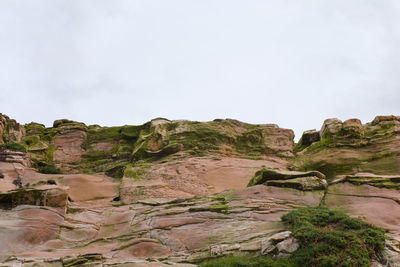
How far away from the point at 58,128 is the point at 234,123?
58.0ft

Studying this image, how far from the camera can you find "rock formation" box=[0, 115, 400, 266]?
1709 cm

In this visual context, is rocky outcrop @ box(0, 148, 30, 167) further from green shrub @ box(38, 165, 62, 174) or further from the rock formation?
green shrub @ box(38, 165, 62, 174)

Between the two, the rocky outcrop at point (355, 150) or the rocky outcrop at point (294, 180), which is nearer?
the rocky outcrop at point (294, 180)

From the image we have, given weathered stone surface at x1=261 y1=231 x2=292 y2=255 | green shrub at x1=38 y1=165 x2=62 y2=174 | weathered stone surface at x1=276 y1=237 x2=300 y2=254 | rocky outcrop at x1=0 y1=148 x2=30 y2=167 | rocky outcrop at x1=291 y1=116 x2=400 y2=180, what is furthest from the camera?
green shrub at x1=38 y1=165 x2=62 y2=174

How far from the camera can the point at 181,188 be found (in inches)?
1056

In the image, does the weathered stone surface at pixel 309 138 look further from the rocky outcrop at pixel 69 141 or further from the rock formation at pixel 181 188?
the rocky outcrop at pixel 69 141

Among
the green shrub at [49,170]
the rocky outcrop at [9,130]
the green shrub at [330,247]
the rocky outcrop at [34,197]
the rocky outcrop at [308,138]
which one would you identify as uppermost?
the rocky outcrop at [9,130]

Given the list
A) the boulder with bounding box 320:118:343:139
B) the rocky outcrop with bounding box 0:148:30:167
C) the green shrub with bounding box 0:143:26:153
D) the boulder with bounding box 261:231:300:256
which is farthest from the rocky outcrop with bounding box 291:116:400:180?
the green shrub with bounding box 0:143:26:153

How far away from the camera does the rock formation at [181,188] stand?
17.1m

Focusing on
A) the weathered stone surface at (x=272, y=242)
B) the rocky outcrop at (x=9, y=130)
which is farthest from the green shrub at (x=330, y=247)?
the rocky outcrop at (x=9, y=130)

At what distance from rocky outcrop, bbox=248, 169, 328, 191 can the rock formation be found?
0.18 ft

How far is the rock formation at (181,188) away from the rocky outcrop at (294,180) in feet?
0.18

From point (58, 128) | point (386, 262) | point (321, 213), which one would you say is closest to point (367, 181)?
point (321, 213)

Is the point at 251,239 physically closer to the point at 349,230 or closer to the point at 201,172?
the point at 349,230
